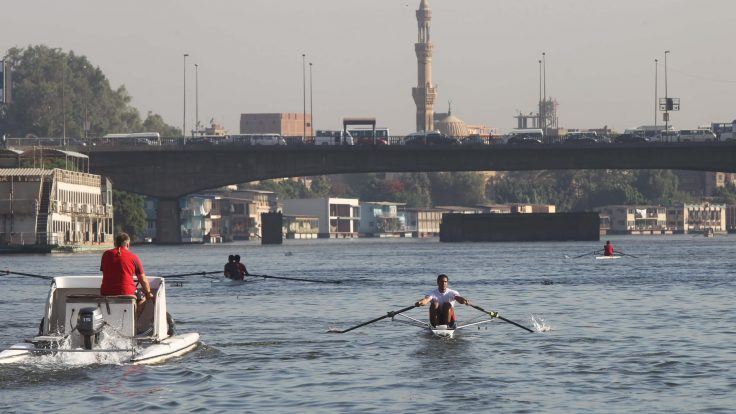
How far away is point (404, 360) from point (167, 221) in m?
143

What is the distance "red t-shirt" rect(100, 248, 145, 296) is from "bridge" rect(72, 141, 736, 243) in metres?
135

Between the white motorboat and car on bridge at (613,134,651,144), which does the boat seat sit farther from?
car on bridge at (613,134,651,144)

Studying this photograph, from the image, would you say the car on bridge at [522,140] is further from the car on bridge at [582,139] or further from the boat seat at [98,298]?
the boat seat at [98,298]

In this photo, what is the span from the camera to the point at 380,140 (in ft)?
589

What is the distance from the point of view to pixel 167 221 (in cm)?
18025

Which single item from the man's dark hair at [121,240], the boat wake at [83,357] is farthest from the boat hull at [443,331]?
the man's dark hair at [121,240]

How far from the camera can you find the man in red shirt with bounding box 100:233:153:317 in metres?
35.0

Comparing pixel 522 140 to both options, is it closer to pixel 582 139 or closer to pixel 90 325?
pixel 582 139

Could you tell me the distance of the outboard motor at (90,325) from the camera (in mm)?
34375

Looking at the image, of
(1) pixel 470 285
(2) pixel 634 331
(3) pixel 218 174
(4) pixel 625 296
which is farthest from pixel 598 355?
(3) pixel 218 174

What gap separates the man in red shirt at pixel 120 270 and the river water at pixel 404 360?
5.67ft

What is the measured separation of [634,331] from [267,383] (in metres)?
16.6

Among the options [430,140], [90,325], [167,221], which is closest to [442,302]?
[90,325]

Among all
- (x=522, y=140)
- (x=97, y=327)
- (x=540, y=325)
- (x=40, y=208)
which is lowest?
(x=540, y=325)
